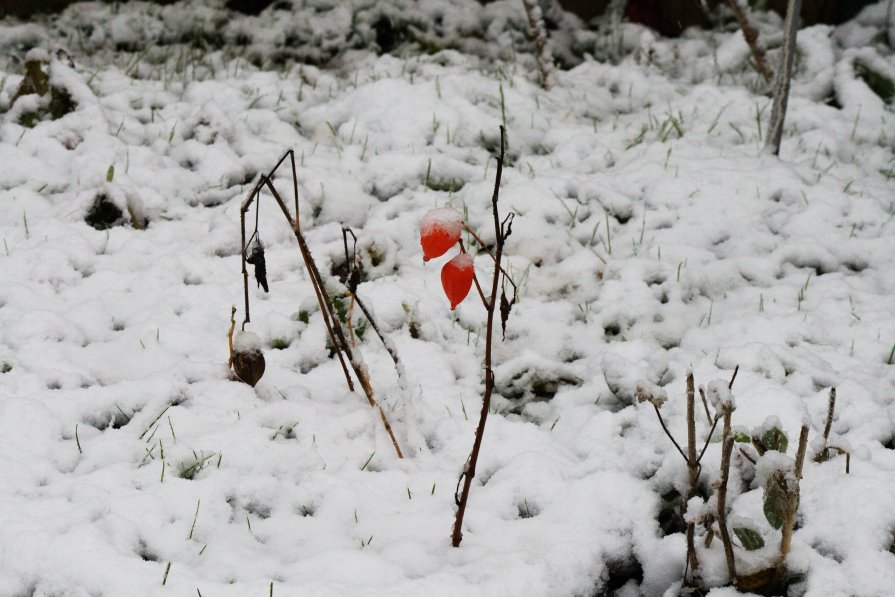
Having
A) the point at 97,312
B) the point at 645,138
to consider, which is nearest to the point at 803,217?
the point at 645,138

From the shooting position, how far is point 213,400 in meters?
1.97

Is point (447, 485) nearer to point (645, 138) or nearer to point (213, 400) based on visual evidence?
point (213, 400)

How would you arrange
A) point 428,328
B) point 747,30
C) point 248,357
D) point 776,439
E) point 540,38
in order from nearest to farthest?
point 776,439
point 248,357
point 428,328
point 747,30
point 540,38

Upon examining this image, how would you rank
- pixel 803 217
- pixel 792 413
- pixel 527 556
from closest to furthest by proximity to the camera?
pixel 527 556 < pixel 792 413 < pixel 803 217

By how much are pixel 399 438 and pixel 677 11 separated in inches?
160

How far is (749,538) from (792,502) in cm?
13

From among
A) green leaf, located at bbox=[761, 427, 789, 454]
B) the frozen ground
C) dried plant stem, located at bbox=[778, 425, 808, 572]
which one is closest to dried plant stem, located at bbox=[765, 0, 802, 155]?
the frozen ground

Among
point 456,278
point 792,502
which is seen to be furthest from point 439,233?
point 792,502

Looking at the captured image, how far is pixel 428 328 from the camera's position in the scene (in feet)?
7.66

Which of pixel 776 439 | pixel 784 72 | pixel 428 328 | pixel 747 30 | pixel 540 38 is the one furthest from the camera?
pixel 540 38

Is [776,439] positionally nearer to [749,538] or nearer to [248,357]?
[749,538]

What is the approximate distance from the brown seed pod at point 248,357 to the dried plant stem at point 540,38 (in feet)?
8.55

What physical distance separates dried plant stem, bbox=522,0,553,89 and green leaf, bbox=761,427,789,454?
2.84m

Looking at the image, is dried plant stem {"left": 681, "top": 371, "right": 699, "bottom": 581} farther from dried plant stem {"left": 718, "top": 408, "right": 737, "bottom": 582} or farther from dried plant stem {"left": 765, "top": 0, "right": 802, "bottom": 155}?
dried plant stem {"left": 765, "top": 0, "right": 802, "bottom": 155}
